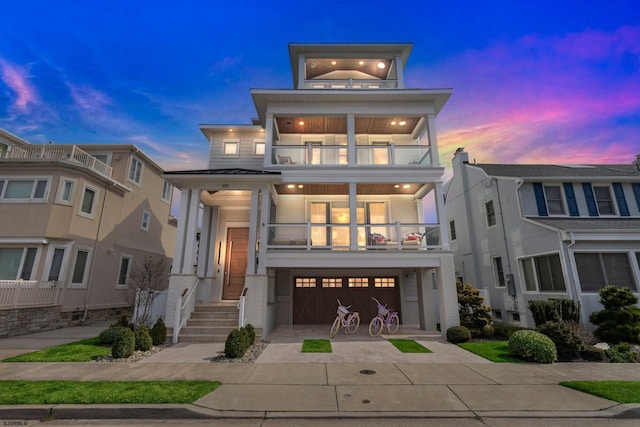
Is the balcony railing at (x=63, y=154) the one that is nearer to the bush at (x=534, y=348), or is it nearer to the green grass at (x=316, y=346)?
the green grass at (x=316, y=346)

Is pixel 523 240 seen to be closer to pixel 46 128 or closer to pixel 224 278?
pixel 224 278

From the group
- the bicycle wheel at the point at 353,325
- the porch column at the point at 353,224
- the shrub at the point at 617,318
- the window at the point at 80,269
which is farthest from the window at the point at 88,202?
the shrub at the point at 617,318

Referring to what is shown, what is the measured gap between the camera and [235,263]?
1254cm

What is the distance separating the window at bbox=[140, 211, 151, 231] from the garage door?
11.4 m

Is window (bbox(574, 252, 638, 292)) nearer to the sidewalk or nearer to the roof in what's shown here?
the roof

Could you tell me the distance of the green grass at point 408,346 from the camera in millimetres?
8164

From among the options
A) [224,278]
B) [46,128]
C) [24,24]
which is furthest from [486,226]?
[46,128]

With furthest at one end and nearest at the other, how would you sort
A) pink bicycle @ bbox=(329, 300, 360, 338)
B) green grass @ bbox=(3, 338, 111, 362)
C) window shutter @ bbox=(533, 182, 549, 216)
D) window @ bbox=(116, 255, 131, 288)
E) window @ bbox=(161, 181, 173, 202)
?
1. window @ bbox=(161, 181, 173, 202)
2. window @ bbox=(116, 255, 131, 288)
3. window shutter @ bbox=(533, 182, 549, 216)
4. pink bicycle @ bbox=(329, 300, 360, 338)
5. green grass @ bbox=(3, 338, 111, 362)

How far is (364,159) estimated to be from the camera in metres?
12.0

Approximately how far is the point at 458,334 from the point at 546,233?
5.89m

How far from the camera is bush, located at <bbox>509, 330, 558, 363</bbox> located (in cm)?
692

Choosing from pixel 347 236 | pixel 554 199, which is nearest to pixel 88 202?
pixel 347 236

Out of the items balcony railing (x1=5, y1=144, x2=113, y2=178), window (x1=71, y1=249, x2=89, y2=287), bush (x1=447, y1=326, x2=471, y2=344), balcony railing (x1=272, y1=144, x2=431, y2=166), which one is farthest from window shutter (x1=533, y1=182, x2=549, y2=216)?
window (x1=71, y1=249, x2=89, y2=287)

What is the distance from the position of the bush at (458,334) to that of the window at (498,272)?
5742mm
